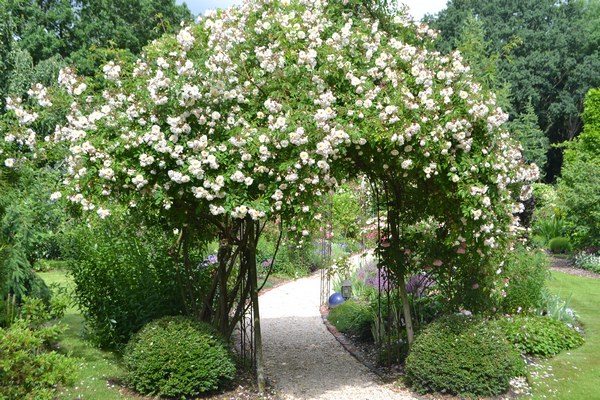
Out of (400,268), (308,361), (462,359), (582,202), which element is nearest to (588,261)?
(582,202)

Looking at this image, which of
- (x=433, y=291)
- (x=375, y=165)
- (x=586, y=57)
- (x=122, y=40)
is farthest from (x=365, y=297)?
(x=586, y=57)

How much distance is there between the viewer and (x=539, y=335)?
651 centimetres

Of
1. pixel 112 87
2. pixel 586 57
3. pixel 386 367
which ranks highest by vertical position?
pixel 586 57

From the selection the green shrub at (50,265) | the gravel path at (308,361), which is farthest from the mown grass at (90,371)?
the green shrub at (50,265)

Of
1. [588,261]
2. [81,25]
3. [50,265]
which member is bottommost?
[588,261]

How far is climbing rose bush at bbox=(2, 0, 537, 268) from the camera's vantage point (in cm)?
437

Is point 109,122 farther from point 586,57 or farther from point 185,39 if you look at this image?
point 586,57

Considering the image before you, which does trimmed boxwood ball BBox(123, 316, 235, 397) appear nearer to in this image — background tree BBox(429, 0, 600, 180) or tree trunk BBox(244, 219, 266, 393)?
tree trunk BBox(244, 219, 266, 393)

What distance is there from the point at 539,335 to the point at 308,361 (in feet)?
8.85

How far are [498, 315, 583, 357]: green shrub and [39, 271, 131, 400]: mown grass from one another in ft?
13.9

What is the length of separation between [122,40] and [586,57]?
23.2 m

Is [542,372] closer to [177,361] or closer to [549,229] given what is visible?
[177,361]

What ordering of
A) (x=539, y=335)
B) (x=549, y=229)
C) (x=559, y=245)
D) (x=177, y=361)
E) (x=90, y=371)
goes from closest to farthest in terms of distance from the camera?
1. (x=177, y=361)
2. (x=90, y=371)
3. (x=539, y=335)
4. (x=559, y=245)
5. (x=549, y=229)

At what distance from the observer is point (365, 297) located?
29.6ft
